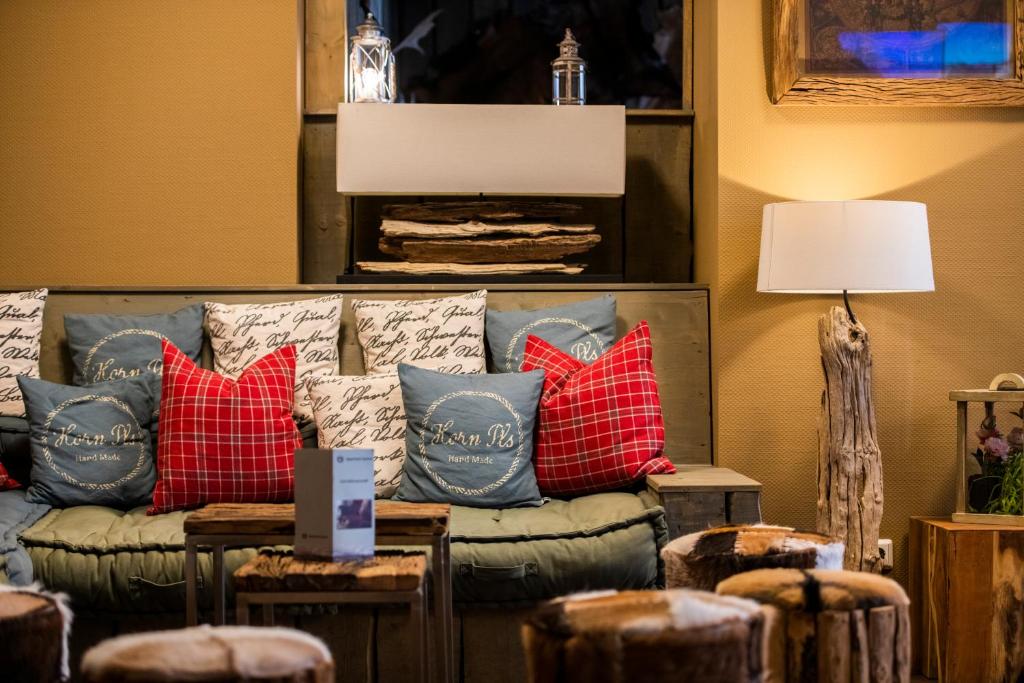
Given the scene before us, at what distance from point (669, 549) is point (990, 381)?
156 centimetres

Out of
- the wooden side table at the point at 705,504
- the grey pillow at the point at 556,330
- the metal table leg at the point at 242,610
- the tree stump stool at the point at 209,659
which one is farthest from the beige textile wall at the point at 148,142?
the tree stump stool at the point at 209,659

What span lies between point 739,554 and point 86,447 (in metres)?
1.81

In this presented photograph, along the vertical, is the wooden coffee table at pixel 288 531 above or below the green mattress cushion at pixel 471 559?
above

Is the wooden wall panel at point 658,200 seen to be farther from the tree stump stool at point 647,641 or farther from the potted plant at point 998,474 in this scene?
the tree stump stool at point 647,641

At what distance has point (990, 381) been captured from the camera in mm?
3367

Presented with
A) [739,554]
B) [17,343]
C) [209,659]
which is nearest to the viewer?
[209,659]

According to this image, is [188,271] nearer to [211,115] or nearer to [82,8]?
[211,115]

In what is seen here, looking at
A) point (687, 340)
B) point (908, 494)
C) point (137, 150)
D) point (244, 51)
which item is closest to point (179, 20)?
point (244, 51)

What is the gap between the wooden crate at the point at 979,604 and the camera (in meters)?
2.94

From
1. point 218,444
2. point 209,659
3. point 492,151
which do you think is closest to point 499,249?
point 492,151

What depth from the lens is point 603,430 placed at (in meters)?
2.99

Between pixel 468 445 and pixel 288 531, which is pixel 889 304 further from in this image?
pixel 288 531

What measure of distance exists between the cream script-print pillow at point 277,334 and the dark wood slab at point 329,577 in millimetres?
1309

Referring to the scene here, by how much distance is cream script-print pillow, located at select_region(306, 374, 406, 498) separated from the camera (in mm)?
3057
